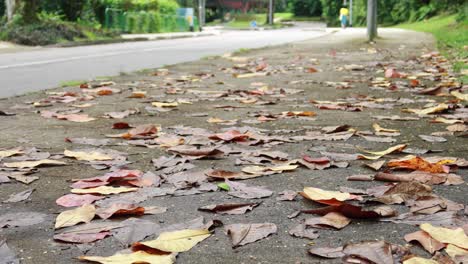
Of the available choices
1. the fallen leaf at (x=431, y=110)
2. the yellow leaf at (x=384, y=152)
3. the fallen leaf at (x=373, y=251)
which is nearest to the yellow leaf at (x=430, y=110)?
the fallen leaf at (x=431, y=110)

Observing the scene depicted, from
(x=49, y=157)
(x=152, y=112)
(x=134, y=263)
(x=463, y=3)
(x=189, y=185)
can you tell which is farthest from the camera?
(x=463, y=3)

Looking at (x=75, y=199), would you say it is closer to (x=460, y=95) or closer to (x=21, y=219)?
(x=21, y=219)

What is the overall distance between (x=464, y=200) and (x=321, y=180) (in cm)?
58

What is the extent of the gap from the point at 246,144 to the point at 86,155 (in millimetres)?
852

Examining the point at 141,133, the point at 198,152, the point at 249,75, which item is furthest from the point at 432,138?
the point at 249,75

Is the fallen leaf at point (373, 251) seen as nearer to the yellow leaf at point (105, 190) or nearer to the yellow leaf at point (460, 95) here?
the yellow leaf at point (105, 190)

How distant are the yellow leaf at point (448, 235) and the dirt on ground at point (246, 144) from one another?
0.23 ft

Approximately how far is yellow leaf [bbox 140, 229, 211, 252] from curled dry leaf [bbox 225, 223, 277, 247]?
9 centimetres

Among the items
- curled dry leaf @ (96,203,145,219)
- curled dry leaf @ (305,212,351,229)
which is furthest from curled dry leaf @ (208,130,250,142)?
curled dry leaf @ (305,212,351,229)

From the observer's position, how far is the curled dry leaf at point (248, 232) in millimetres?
1858

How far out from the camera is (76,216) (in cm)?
208

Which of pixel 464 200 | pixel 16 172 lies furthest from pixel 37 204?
pixel 464 200

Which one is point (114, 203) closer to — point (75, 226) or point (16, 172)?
point (75, 226)

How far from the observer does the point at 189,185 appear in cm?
248
